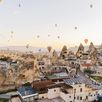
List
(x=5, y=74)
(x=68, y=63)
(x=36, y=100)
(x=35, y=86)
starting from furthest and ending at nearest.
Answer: (x=68, y=63) < (x=5, y=74) < (x=35, y=86) < (x=36, y=100)

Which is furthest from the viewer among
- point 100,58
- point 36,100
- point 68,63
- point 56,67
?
point 100,58

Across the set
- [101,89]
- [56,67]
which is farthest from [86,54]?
[101,89]

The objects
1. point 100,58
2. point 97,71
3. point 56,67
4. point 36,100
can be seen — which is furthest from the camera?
point 100,58

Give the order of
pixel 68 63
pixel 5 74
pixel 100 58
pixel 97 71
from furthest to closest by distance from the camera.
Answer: pixel 100 58 → pixel 68 63 → pixel 97 71 → pixel 5 74

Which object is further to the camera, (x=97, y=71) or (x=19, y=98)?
(x=97, y=71)

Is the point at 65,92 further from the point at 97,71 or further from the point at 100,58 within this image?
the point at 100,58

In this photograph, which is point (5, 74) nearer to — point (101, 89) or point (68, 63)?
point (68, 63)

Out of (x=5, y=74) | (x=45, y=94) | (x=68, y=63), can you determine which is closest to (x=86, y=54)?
(x=68, y=63)

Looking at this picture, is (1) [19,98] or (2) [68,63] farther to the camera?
(2) [68,63]
